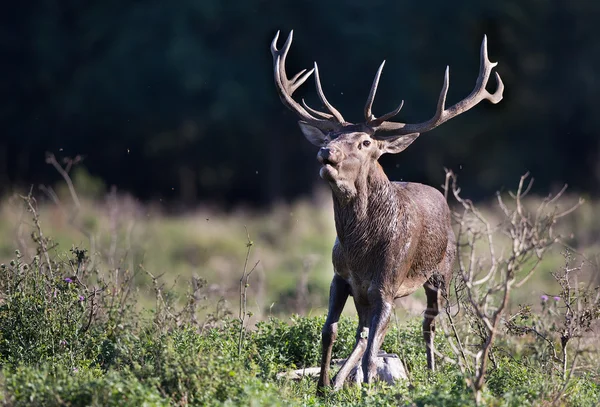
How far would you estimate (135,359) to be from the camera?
8.67 m

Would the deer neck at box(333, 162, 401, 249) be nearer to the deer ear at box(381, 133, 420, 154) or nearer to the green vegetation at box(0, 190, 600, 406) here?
the deer ear at box(381, 133, 420, 154)

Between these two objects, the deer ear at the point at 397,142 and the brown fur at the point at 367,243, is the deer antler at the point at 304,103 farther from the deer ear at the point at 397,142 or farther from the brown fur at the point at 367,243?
the deer ear at the point at 397,142

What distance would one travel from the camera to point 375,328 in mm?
8734

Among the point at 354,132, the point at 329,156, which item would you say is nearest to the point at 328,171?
the point at 329,156

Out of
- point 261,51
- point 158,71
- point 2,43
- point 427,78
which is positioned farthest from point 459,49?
point 2,43

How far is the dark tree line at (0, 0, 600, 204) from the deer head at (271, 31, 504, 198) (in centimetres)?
1935

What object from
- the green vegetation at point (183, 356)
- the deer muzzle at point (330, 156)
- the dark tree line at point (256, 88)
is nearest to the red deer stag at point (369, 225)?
the deer muzzle at point (330, 156)

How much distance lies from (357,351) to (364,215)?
3.57 feet

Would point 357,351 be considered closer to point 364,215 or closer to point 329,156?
point 364,215

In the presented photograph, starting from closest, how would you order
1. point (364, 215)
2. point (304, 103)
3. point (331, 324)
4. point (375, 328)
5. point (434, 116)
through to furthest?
point (375, 328), point (364, 215), point (331, 324), point (434, 116), point (304, 103)

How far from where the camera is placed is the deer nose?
27.7ft

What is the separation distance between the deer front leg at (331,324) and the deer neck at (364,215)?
0.40 meters

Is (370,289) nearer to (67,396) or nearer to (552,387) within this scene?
(552,387)


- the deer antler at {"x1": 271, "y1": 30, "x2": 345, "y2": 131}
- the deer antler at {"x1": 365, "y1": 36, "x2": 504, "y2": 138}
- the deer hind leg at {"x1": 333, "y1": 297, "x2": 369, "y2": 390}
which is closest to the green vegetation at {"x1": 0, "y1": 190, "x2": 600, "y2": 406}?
the deer hind leg at {"x1": 333, "y1": 297, "x2": 369, "y2": 390}
